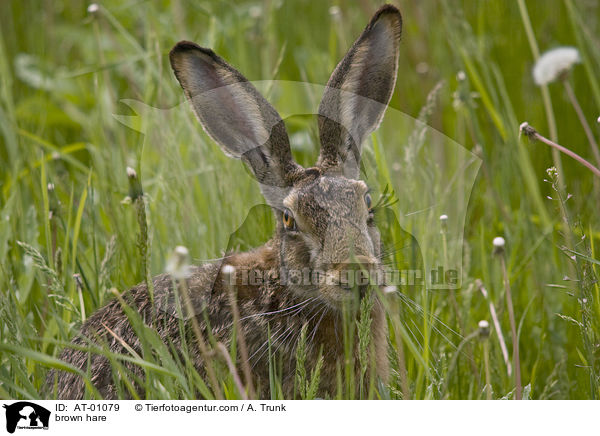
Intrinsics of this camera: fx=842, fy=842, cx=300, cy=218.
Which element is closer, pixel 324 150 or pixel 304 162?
pixel 324 150

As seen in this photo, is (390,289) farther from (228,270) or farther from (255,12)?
(255,12)

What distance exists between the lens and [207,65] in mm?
2510

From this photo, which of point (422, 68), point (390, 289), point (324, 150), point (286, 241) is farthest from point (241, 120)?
point (422, 68)

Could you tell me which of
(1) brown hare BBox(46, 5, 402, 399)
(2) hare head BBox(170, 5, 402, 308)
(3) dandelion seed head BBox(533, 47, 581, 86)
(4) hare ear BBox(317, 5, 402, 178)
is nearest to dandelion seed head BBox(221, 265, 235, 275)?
(1) brown hare BBox(46, 5, 402, 399)

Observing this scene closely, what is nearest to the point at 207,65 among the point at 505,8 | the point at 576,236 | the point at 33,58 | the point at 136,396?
the point at 136,396

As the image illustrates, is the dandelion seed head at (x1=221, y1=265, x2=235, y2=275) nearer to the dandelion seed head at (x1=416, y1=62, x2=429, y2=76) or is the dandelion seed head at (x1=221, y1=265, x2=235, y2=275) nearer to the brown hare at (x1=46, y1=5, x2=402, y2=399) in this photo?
the brown hare at (x1=46, y1=5, x2=402, y2=399)

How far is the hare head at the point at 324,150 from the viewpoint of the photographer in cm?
258

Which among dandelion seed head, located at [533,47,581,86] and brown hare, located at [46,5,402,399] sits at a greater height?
dandelion seed head, located at [533,47,581,86]

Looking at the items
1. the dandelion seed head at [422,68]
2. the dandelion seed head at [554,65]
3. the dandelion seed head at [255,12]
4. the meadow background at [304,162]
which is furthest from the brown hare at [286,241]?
the dandelion seed head at [255,12]

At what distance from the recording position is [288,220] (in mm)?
2738

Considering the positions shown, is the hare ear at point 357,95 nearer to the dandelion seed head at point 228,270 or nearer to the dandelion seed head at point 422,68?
the dandelion seed head at point 228,270

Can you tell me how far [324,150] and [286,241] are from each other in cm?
32

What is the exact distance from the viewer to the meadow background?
2.75 m
